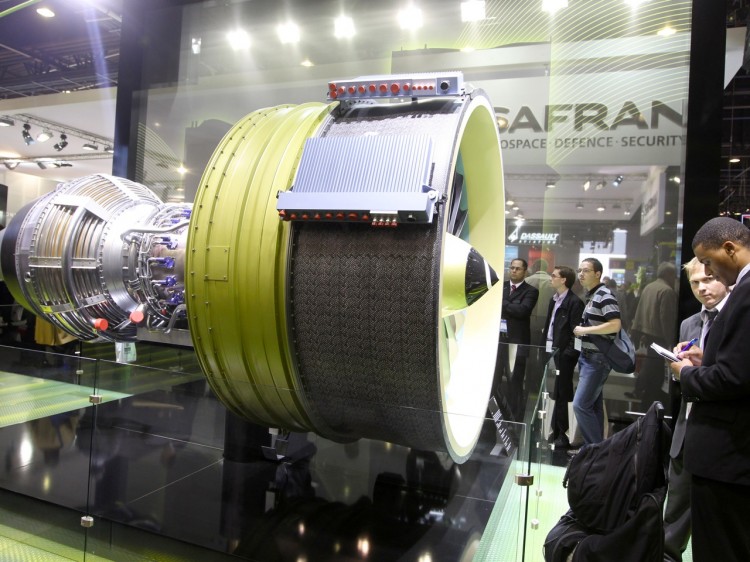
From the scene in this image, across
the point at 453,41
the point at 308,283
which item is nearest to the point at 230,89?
the point at 453,41

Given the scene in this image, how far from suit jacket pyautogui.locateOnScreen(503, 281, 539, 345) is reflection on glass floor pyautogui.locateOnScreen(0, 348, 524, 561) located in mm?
2882

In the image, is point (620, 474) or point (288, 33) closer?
point (620, 474)

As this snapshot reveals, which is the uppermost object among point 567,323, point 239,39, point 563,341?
point 239,39

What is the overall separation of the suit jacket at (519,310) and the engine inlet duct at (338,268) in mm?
2944

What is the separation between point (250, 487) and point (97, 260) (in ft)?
6.39

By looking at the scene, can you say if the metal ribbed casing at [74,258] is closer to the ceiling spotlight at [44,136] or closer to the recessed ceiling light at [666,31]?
the recessed ceiling light at [666,31]

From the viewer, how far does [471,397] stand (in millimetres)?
3654

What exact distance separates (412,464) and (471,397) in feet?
2.65

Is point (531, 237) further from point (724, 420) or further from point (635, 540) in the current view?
point (635, 540)

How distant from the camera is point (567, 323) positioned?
17.4ft

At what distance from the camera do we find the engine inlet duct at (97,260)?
3.92 m

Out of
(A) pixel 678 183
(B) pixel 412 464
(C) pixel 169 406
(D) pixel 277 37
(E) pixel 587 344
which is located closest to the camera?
(B) pixel 412 464

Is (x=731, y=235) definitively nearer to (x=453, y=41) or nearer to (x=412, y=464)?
(x=412, y=464)

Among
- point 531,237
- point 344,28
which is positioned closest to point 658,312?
point 531,237
